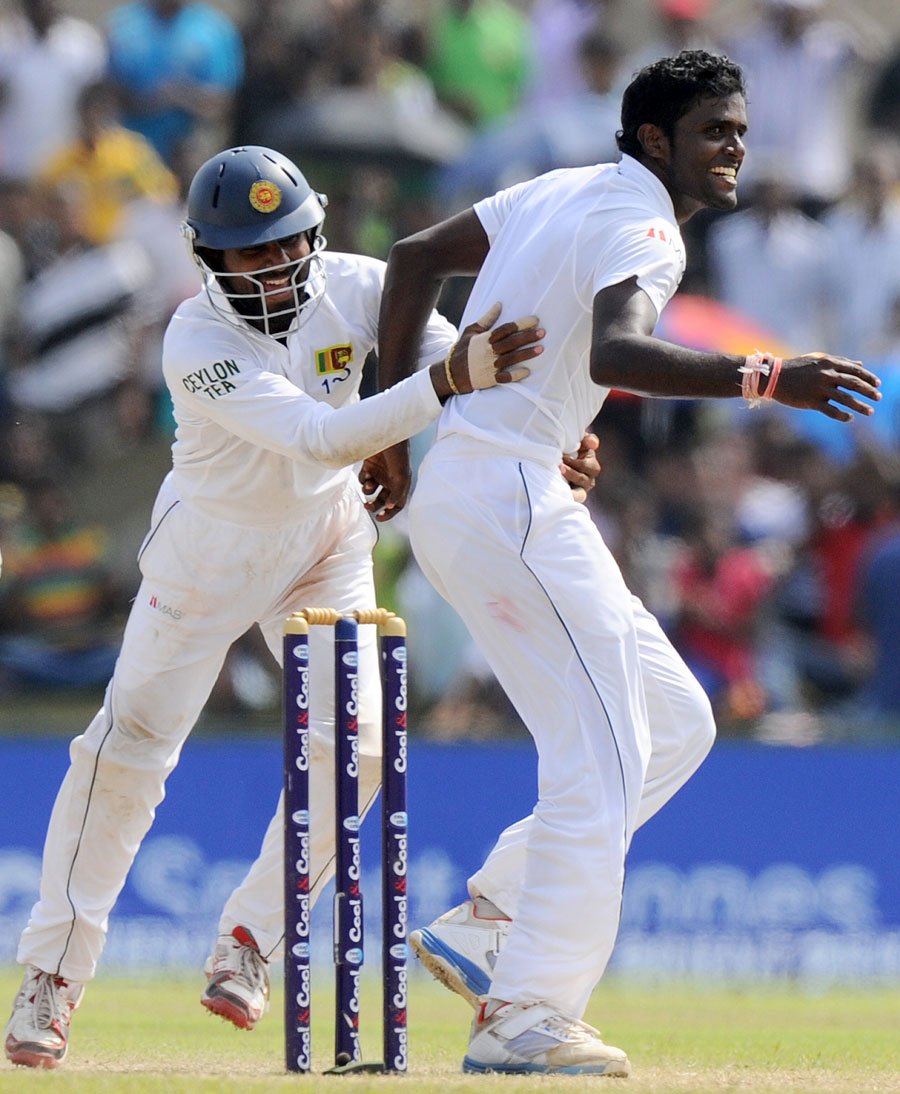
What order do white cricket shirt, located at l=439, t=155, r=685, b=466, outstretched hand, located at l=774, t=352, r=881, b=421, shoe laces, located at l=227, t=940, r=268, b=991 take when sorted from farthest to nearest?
shoe laces, located at l=227, t=940, r=268, b=991, white cricket shirt, located at l=439, t=155, r=685, b=466, outstretched hand, located at l=774, t=352, r=881, b=421

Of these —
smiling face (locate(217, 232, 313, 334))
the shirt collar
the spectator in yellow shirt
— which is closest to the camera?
the shirt collar

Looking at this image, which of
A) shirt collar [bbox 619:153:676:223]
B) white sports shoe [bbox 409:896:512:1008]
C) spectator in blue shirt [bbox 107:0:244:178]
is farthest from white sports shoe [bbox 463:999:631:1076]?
spectator in blue shirt [bbox 107:0:244:178]

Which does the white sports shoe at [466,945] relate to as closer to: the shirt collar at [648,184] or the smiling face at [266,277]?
the smiling face at [266,277]

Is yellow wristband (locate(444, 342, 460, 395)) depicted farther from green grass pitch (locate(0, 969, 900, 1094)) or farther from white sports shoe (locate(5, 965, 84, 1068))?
white sports shoe (locate(5, 965, 84, 1068))

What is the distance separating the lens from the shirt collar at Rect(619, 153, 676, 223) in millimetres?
5004

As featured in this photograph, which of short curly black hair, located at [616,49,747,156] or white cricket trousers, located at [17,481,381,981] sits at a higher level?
short curly black hair, located at [616,49,747,156]

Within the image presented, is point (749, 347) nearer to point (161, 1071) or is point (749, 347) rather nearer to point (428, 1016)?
point (428, 1016)

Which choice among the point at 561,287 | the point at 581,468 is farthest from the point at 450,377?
the point at 581,468

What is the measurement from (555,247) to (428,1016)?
3.50 m

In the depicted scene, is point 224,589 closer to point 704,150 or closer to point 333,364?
point 333,364

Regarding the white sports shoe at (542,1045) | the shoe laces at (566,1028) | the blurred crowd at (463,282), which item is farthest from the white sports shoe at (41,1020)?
the blurred crowd at (463,282)

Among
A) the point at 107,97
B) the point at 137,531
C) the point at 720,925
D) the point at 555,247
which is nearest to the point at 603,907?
the point at 555,247

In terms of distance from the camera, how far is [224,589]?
18.9 ft

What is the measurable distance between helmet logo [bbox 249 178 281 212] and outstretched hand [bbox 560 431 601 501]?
0.99 metres
